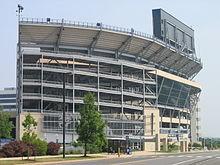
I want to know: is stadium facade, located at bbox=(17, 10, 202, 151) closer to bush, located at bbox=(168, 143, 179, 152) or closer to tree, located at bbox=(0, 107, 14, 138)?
bush, located at bbox=(168, 143, 179, 152)

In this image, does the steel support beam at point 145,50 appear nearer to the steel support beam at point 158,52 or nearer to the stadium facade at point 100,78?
the stadium facade at point 100,78

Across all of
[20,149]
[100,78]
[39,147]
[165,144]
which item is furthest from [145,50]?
[20,149]

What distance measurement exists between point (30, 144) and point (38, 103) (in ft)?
150

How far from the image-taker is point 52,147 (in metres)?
62.5

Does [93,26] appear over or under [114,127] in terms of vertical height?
over

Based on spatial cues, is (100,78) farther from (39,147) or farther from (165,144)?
(39,147)

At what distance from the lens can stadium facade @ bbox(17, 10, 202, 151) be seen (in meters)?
99.2

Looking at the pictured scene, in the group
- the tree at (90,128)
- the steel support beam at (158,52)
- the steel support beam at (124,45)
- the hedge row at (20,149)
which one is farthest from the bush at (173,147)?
the hedge row at (20,149)

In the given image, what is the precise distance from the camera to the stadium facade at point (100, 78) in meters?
99.2

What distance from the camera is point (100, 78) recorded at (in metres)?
110

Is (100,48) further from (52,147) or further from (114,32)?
(52,147)

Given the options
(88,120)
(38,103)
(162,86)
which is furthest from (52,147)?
(162,86)

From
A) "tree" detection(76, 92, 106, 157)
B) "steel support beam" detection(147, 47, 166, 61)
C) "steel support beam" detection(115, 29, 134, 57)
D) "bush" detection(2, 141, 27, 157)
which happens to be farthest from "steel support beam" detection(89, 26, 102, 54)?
"bush" detection(2, 141, 27, 157)

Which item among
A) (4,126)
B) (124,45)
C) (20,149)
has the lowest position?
(20,149)
